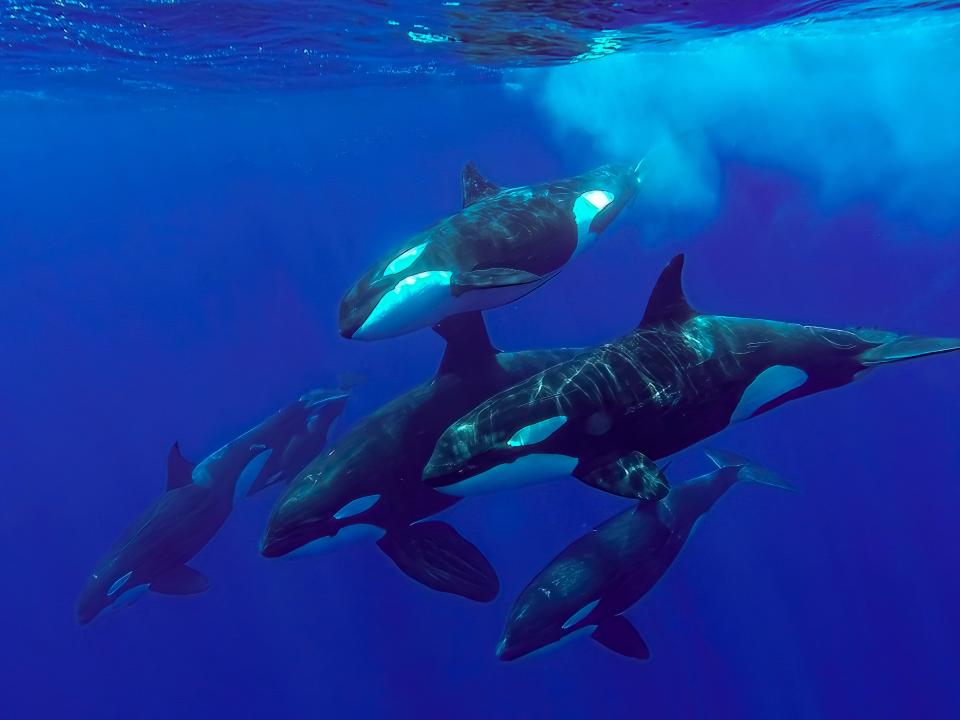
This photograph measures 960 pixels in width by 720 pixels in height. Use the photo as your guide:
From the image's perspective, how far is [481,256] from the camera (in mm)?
7484

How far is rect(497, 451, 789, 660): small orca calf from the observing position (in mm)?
7895

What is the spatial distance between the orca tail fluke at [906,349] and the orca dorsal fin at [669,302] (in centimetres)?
168

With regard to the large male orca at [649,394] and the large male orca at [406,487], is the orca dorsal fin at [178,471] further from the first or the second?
the large male orca at [649,394]

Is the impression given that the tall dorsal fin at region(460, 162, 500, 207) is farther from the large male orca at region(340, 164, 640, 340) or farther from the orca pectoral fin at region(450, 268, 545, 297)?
the orca pectoral fin at region(450, 268, 545, 297)

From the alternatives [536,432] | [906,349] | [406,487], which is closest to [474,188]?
[406,487]

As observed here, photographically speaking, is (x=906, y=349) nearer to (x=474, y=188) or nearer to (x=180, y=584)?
(x=474, y=188)

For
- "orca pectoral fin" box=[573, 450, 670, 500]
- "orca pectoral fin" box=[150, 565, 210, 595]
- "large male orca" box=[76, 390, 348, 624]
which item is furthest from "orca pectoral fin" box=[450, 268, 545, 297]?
"orca pectoral fin" box=[150, 565, 210, 595]

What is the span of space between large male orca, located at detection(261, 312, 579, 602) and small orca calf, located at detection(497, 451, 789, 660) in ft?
3.37

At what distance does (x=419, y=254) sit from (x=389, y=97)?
29.2 m

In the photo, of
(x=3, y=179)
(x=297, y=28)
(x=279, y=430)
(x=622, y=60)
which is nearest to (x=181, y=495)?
(x=279, y=430)

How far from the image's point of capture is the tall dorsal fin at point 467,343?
7.72m

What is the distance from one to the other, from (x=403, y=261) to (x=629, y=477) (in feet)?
10.4

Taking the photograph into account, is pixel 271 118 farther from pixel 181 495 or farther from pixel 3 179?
pixel 3 179

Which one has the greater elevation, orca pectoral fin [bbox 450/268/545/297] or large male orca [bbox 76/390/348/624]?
orca pectoral fin [bbox 450/268/545/297]
